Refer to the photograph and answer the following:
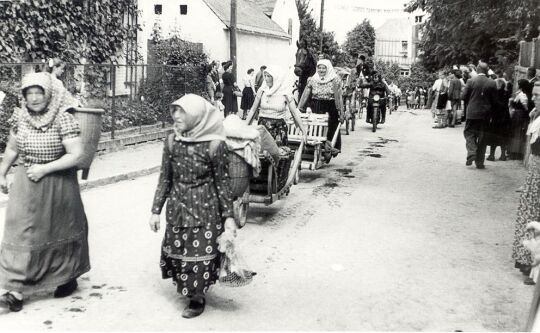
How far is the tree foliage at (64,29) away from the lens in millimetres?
14914

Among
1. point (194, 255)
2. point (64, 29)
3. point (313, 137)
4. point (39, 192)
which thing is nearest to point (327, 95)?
point (313, 137)

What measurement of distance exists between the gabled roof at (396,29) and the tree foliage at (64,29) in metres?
95.8

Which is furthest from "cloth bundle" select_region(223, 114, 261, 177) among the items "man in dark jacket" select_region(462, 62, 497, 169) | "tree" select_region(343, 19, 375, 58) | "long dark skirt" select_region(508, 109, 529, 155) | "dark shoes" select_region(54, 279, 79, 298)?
"tree" select_region(343, 19, 375, 58)

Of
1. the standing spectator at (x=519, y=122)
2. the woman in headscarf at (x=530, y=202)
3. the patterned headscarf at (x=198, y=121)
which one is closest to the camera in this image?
the patterned headscarf at (x=198, y=121)

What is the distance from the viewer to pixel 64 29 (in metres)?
16.3

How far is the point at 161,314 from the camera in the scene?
5.28 meters

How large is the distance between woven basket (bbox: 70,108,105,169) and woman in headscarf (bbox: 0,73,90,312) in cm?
5

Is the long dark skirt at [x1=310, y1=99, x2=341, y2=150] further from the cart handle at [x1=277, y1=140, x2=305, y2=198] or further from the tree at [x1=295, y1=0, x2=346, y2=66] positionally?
the tree at [x1=295, y1=0, x2=346, y2=66]

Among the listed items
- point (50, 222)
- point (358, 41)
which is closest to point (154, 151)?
point (50, 222)

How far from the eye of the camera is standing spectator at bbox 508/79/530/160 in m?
14.4

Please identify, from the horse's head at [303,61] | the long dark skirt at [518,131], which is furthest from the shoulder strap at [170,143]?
the horse's head at [303,61]

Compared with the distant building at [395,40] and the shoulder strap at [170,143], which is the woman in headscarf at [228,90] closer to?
the shoulder strap at [170,143]

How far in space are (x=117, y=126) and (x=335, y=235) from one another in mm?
8749

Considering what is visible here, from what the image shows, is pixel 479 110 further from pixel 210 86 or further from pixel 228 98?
pixel 228 98
